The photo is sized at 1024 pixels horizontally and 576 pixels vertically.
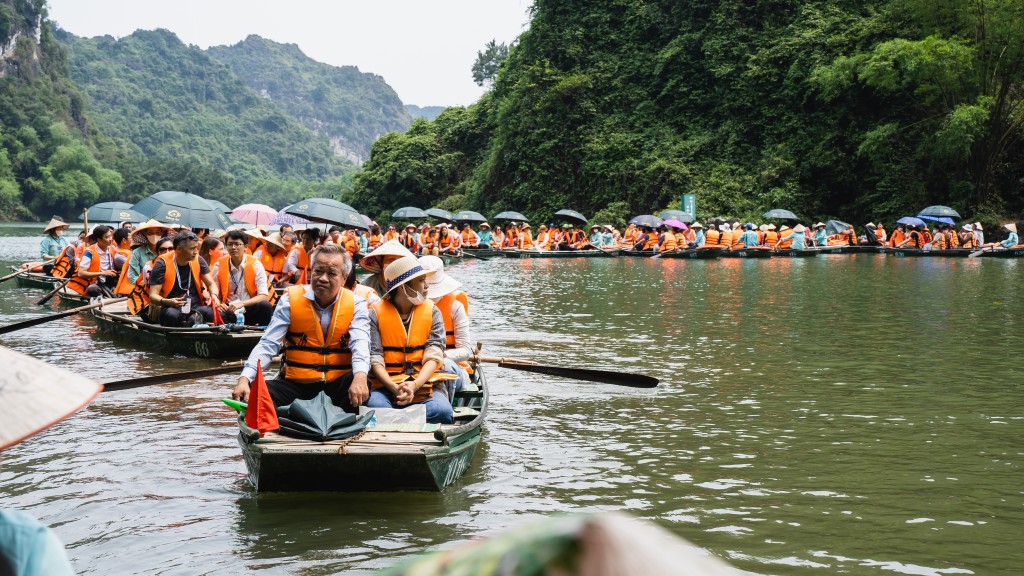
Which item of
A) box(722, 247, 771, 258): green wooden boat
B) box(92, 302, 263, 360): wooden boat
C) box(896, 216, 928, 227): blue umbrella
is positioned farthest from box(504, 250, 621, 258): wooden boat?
box(92, 302, 263, 360): wooden boat

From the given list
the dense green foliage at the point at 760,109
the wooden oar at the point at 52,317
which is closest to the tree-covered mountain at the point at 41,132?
the dense green foliage at the point at 760,109

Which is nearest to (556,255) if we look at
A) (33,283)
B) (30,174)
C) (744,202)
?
(744,202)

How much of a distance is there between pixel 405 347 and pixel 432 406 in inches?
16.8

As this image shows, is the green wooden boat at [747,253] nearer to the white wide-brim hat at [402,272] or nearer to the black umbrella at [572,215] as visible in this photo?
the black umbrella at [572,215]

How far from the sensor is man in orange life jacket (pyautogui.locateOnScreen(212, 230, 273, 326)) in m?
10.7

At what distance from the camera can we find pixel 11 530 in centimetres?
141

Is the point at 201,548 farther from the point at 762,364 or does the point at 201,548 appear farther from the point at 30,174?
the point at 30,174

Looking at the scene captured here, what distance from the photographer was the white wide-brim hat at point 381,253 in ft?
21.4

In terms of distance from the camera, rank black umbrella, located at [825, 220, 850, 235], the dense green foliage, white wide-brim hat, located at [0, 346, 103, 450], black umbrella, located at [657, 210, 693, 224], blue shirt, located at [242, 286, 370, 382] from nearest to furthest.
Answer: white wide-brim hat, located at [0, 346, 103, 450] → blue shirt, located at [242, 286, 370, 382] → the dense green foliage → black umbrella, located at [825, 220, 850, 235] → black umbrella, located at [657, 210, 693, 224]

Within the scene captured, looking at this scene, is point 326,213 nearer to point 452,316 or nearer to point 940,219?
point 452,316

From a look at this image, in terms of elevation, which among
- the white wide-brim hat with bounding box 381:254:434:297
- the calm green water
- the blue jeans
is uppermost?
the white wide-brim hat with bounding box 381:254:434:297

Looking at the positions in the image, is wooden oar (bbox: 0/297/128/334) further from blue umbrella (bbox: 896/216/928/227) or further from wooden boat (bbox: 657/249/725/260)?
blue umbrella (bbox: 896/216/928/227)

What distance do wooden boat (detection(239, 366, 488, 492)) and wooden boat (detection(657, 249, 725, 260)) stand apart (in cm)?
2409

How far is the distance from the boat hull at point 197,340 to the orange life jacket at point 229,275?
74cm
